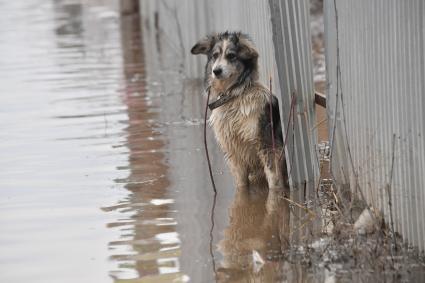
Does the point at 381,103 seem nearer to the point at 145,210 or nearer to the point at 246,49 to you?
the point at 246,49

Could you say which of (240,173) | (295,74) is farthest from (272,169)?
(295,74)

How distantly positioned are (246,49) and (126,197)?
66.2 inches

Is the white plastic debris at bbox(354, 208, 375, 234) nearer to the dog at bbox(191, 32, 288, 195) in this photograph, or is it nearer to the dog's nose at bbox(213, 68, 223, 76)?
the dog at bbox(191, 32, 288, 195)

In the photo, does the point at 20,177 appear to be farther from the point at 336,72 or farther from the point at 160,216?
the point at 336,72

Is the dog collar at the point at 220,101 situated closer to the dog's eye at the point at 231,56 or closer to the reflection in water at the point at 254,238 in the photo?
the dog's eye at the point at 231,56

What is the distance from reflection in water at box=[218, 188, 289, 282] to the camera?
7.27m

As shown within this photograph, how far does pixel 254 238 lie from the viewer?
8.28 m

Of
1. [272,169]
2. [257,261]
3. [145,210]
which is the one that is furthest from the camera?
[272,169]

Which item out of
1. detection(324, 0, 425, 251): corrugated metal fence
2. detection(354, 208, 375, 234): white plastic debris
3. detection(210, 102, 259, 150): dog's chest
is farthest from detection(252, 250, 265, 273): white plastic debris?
detection(210, 102, 259, 150): dog's chest

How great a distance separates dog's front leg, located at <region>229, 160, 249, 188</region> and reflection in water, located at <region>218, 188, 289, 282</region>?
7 centimetres

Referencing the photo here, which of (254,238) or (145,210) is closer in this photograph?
(254,238)

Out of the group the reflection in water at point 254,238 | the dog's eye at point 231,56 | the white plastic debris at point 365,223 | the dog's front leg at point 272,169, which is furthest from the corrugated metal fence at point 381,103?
the dog's eye at point 231,56

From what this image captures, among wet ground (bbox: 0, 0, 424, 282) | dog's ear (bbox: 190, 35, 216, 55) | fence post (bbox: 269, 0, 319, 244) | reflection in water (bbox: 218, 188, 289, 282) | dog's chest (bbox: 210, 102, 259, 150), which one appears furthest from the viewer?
dog's ear (bbox: 190, 35, 216, 55)

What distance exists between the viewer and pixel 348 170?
884 centimetres
